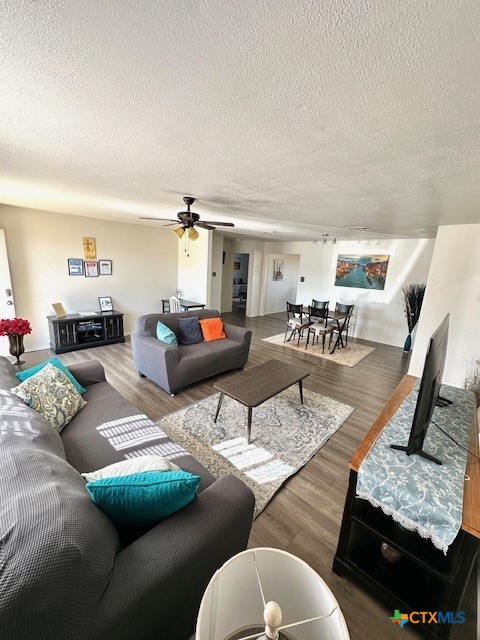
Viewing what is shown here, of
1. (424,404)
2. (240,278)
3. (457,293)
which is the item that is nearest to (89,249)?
(424,404)

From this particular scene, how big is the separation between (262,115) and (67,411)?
7.31 ft

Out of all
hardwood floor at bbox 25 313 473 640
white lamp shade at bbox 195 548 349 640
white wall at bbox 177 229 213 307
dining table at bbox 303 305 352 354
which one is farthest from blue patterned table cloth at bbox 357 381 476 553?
white wall at bbox 177 229 213 307

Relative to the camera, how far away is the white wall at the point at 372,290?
217 inches

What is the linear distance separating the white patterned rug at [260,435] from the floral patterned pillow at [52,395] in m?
0.90

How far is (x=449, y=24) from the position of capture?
0.72 meters

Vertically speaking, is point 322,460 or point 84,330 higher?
point 84,330

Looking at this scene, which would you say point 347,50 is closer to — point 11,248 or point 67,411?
point 67,411

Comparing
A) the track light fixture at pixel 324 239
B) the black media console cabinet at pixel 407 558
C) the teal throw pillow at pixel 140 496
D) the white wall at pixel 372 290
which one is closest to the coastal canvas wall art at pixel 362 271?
the white wall at pixel 372 290

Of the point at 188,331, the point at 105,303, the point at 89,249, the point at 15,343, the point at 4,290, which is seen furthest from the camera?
the point at 105,303

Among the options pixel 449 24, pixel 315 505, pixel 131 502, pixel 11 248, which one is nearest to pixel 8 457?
pixel 131 502

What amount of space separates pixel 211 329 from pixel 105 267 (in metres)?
2.74

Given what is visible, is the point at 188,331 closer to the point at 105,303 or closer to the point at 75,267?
the point at 105,303

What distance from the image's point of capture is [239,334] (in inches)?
159

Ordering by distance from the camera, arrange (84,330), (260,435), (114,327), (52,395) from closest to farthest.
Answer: (52,395) → (260,435) → (84,330) → (114,327)
